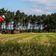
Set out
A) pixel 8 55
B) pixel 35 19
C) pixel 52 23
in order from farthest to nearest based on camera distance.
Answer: pixel 35 19 → pixel 52 23 → pixel 8 55

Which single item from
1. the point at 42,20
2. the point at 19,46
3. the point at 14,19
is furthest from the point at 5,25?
the point at 19,46

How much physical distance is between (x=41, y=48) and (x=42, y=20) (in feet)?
500

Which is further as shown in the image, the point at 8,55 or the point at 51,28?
the point at 51,28

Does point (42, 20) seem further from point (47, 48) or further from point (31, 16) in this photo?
point (47, 48)

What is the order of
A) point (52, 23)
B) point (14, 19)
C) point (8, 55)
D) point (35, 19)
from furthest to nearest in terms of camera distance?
point (35, 19), point (52, 23), point (14, 19), point (8, 55)

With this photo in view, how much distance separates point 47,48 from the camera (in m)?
12.5

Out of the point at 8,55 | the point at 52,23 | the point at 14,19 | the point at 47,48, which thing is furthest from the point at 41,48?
the point at 52,23

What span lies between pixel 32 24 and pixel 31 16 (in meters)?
8.37

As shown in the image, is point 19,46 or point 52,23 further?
point 52,23

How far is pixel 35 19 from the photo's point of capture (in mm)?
159625

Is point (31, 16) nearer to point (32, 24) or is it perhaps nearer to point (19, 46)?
point (32, 24)

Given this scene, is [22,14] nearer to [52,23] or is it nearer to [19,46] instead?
[52,23]

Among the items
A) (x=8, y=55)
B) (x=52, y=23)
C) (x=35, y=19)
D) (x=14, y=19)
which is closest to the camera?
(x=8, y=55)

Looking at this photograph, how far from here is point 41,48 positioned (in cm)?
1241
